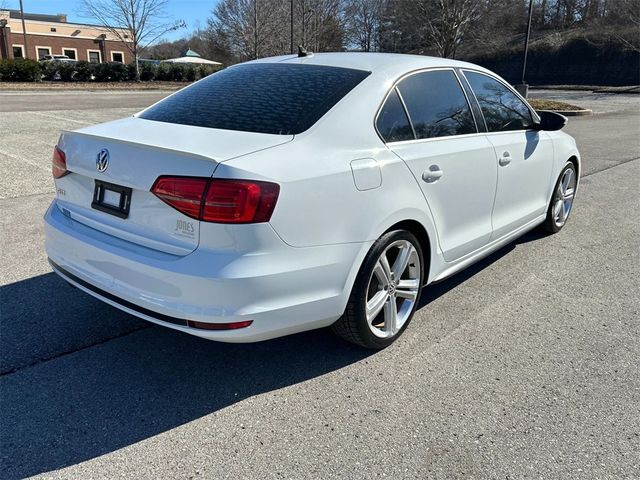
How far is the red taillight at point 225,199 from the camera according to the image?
2.41 metres

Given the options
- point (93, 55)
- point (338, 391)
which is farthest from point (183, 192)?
point (93, 55)

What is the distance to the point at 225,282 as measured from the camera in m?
2.42

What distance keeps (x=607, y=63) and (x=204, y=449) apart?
2030 inches

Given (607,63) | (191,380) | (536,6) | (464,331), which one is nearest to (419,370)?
(464,331)

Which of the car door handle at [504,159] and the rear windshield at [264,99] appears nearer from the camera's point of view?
the rear windshield at [264,99]

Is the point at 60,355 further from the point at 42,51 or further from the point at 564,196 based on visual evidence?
the point at 42,51

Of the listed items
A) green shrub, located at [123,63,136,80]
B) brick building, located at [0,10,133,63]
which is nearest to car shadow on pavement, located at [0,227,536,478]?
green shrub, located at [123,63,136,80]

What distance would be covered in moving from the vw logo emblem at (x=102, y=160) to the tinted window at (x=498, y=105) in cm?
261

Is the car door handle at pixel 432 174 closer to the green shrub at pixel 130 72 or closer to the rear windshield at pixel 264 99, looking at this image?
the rear windshield at pixel 264 99

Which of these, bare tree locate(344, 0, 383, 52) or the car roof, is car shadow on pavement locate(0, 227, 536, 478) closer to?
the car roof

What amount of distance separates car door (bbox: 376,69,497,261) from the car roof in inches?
2.9

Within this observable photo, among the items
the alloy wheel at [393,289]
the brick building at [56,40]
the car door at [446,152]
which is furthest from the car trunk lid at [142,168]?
the brick building at [56,40]

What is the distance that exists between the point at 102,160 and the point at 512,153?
2.99 metres

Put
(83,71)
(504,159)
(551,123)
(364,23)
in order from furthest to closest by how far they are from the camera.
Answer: (364,23) < (83,71) < (551,123) < (504,159)
